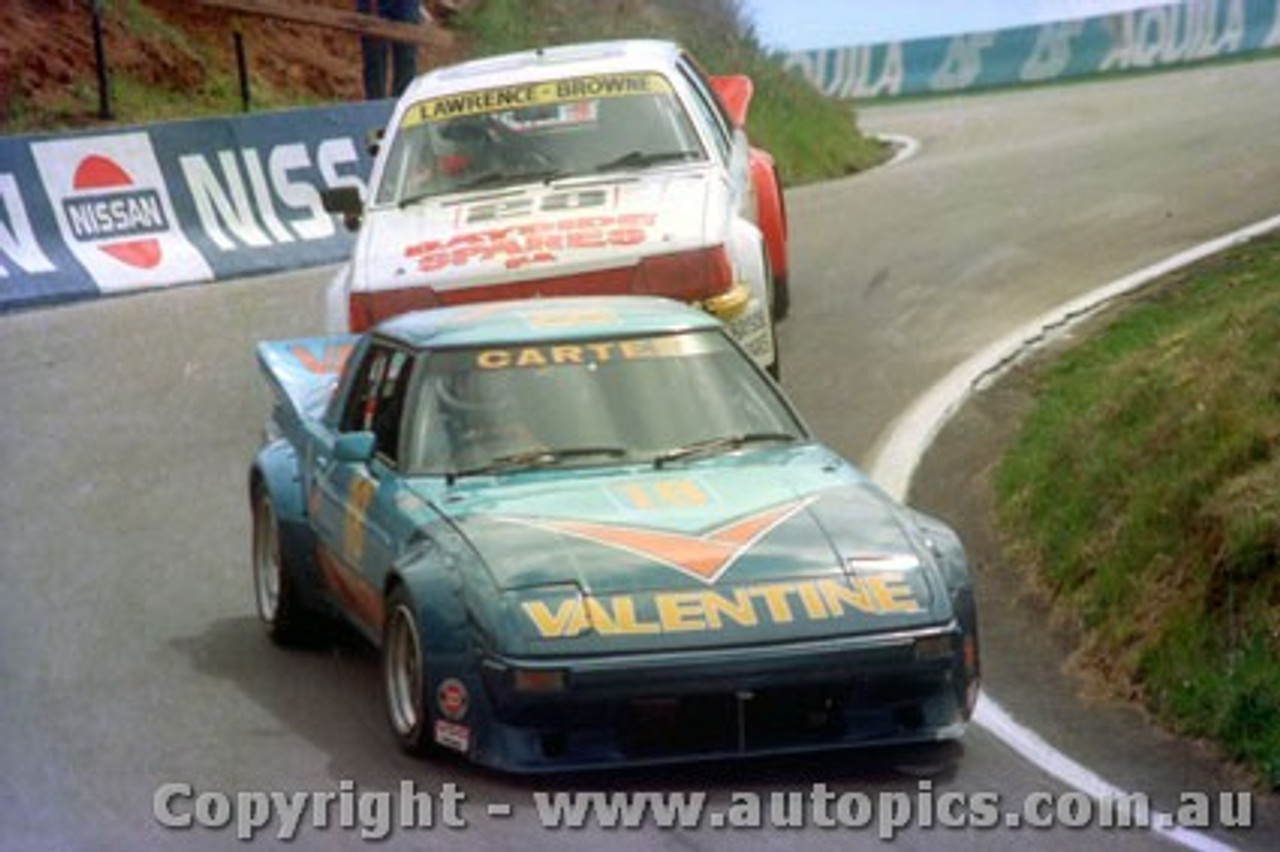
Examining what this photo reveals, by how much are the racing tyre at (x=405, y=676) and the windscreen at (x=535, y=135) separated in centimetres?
545

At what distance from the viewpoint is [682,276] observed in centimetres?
1236

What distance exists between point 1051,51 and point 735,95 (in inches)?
1228

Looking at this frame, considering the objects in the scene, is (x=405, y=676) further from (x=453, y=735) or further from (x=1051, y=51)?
(x=1051, y=51)

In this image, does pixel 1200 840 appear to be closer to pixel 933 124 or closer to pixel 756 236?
pixel 756 236

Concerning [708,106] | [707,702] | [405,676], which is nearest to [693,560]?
[707,702]

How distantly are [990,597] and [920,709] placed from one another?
250 centimetres

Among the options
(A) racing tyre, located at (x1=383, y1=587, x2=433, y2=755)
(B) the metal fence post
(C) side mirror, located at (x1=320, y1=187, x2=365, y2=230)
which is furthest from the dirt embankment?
(A) racing tyre, located at (x1=383, y1=587, x2=433, y2=755)

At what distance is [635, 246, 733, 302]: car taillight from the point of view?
486 inches

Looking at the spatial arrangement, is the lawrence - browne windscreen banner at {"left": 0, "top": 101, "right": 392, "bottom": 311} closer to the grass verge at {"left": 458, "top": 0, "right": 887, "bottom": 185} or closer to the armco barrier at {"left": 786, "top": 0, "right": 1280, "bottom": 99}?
the grass verge at {"left": 458, "top": 0, "right": 887, "bottom": 185}

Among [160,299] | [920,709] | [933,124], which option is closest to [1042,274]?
[160,299]

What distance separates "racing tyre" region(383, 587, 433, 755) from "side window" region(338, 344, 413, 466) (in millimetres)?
893

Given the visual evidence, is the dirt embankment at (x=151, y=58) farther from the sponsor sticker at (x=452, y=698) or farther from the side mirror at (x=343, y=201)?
the sponsor sticker at (x=452, y=698)

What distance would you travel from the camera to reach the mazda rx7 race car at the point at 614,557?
25.5 ft

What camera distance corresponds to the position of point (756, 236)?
13.2 meters
